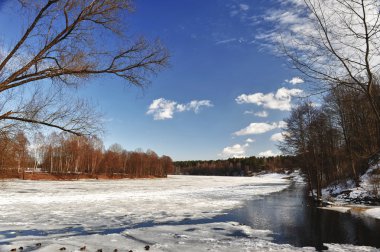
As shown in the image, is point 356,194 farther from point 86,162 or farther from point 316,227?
point 86,162

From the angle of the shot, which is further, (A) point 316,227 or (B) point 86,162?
→ (B) point 86,162

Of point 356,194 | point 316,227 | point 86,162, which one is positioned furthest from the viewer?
point 86,162

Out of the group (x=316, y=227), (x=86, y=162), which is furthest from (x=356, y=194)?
(x=86, y=162)

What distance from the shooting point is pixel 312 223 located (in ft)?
54.7

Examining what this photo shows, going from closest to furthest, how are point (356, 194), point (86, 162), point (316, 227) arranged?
point (316, 227) < point (356, 194) < point (86, 162)

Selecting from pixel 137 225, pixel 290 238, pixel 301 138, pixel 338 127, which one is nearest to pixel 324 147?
pixel 301 138

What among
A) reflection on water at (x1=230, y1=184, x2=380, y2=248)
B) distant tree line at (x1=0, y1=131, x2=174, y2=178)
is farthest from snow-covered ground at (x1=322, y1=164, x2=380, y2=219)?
distant tree line at (x1=0, y1=131, x2=174, y2=178)

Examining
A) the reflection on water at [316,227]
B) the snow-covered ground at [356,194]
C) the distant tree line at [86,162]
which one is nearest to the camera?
the reflection on water at [316,227]

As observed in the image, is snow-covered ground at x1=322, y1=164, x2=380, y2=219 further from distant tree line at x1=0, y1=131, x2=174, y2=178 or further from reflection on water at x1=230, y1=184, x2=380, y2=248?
distant tree line at x1=0, y1=131, x2=174, y2=178

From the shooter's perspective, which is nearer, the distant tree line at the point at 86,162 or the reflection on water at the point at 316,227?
the reflection on water at the point at 316,227

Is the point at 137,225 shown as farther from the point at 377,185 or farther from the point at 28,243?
the point at 377,185

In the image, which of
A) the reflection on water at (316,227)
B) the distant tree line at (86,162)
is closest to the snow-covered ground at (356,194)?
the reflection on water at (316,227)

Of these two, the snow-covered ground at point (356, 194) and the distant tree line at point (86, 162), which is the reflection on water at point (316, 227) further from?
the distant tree line at point (86, 162)

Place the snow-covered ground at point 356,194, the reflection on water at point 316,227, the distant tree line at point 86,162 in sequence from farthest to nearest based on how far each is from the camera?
the distant tree line at point 86,162 < the snow-covered ground at point 356,194 < the reflection on water at point 316,227
